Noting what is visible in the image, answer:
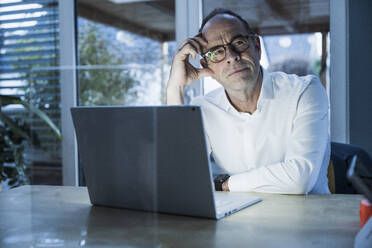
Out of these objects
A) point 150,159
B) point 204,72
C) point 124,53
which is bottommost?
point 150,159

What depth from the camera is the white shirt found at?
61.6 inches

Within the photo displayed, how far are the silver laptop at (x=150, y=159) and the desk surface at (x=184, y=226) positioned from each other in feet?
0.14

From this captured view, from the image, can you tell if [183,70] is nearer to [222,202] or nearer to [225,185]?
[225,185]

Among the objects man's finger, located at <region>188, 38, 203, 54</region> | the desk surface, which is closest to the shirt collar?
man's finger, located at <region>188, 38, 203, 54</region>

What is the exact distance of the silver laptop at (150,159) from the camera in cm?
99

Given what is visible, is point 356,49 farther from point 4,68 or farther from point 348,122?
point 4,68

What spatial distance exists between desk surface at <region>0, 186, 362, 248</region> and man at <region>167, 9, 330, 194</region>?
0.55 meters

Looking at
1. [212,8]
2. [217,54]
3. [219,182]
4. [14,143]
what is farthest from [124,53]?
[219,182]

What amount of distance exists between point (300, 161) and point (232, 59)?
0.62m

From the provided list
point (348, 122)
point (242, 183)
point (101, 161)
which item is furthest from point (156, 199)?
point (348, 122)

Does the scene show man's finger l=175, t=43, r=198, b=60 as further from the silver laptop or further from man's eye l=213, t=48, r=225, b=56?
the silver laptop

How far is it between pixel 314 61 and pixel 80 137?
2003mm

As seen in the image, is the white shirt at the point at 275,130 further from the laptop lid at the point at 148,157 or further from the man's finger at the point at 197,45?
the laptop lid at the point at 148,157

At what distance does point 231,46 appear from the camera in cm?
191
